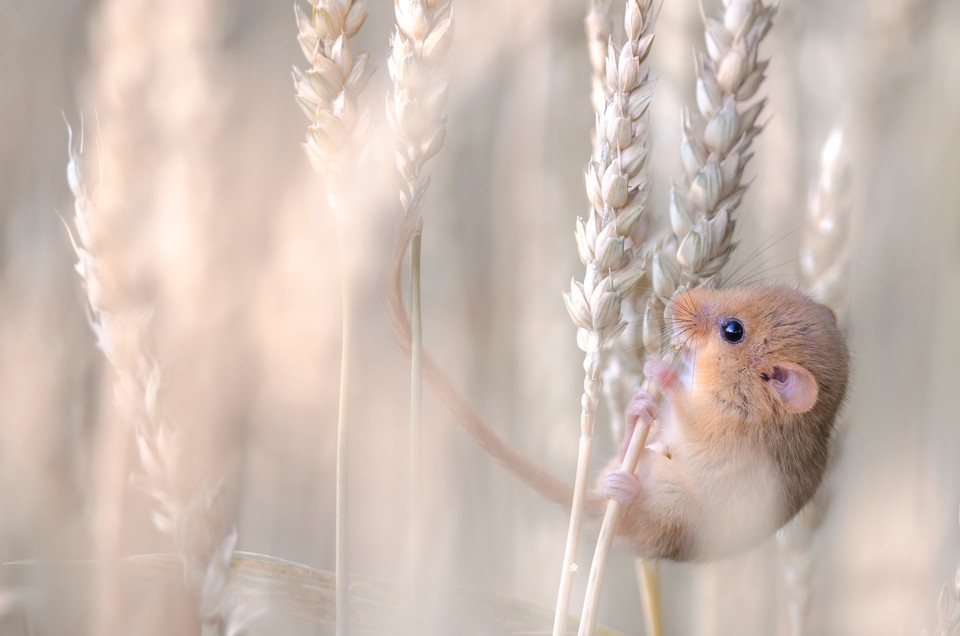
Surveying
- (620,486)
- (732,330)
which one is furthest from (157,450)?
(732,330)

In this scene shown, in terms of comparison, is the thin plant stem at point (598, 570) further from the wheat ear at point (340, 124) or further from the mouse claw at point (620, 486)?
the wheat ear at point (340, 124)

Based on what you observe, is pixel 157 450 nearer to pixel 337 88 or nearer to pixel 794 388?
pixel 337 88

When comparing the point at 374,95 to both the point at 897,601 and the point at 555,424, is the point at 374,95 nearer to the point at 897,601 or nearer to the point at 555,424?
the point at 555,424

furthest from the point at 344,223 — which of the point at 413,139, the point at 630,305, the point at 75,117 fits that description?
the point at 75,117

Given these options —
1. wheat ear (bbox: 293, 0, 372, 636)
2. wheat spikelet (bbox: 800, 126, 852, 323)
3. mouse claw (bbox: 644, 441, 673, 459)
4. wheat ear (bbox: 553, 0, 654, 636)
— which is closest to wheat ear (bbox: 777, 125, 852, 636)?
wheat spikelet (bbox: 800, 126, 852, 323)

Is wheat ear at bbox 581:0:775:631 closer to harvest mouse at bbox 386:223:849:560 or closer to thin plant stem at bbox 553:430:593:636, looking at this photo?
thin plant stem at bbox 553:430:593:636

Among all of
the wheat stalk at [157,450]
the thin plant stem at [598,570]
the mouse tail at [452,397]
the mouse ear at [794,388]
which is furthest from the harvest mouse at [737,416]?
the wheat stalk at [157,450]
